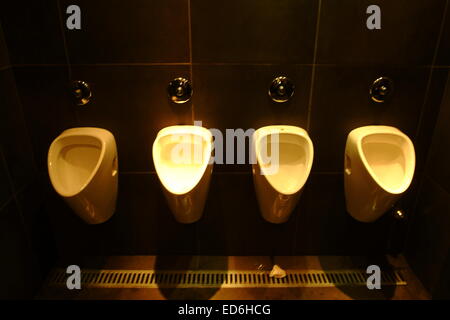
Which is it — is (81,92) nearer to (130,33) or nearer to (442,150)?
(130,33)

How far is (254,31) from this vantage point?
4.83 feet

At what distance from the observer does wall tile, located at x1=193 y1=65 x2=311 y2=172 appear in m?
1.54

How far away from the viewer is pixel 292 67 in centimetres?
153

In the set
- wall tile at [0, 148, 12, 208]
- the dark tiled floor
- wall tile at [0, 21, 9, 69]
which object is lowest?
the dark tiled floor

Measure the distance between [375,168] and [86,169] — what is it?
1408mm

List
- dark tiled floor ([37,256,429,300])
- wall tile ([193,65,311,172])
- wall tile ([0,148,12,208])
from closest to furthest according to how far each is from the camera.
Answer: wall tile ([0,148,12,208])
wall tile ([193,65,311,172])
dark tiled floor ([37,256,429,300])

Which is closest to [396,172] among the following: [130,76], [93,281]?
[130,76]

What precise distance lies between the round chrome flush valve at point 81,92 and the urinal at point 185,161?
38cm

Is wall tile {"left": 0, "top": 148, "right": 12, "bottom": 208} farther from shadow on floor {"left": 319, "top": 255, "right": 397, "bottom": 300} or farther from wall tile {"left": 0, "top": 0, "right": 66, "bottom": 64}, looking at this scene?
shadow on floor {"left": 319, "top": 255, "right": 397, "bottom": 300}

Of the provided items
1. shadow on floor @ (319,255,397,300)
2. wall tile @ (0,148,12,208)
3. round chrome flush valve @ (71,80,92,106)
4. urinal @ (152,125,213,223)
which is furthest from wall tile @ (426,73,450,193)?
wall tile @ (0,148,12,208)

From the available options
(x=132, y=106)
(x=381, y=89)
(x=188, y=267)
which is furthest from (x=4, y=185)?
(x=381, y=89)

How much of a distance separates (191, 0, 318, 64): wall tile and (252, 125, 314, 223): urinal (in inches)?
13.2

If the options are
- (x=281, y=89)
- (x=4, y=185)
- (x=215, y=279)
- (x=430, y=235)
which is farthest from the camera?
(x=215, y=279)

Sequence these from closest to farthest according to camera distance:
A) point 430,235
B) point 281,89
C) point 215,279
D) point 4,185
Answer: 1. point 4,185
2. point 281,89
3. point 430,235
4. point 215,279
